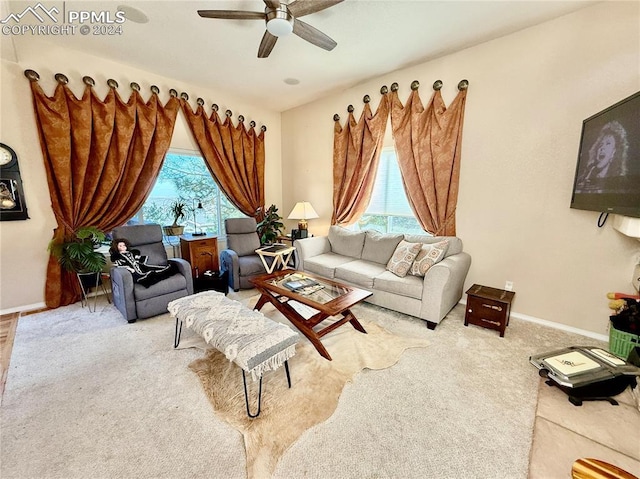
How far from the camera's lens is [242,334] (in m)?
1.73

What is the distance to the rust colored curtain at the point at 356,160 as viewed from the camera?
3.69 meters

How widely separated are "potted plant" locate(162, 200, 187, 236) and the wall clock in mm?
1422

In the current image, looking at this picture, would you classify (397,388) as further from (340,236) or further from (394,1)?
(394,1)

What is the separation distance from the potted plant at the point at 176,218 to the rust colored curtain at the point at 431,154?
3.30m

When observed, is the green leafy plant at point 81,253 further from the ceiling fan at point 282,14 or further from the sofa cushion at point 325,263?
the ceiling fan at point 282,14

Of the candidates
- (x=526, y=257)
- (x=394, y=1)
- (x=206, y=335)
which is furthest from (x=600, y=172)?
(x=206, y=335)

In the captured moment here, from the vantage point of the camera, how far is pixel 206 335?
1.81 m

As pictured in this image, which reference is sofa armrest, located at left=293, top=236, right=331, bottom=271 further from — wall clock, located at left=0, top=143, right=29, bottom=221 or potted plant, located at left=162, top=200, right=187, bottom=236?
wall clock, located at left=0, top=143, right=29, bottom=221

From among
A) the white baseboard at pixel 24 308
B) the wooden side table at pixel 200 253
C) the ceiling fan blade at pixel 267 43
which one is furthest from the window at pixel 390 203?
the white baseboard at pixel 24 308

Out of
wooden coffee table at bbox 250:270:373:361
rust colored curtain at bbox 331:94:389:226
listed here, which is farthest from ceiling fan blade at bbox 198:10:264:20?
wooden coffee table at bbox 250:270:373:361

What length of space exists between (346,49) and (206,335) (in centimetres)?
322

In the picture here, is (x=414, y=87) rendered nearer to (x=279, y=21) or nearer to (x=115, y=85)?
(x=279, y=21)

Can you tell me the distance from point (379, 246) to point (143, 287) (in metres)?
2.82

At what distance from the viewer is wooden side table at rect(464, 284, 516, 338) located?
8.05 ft
